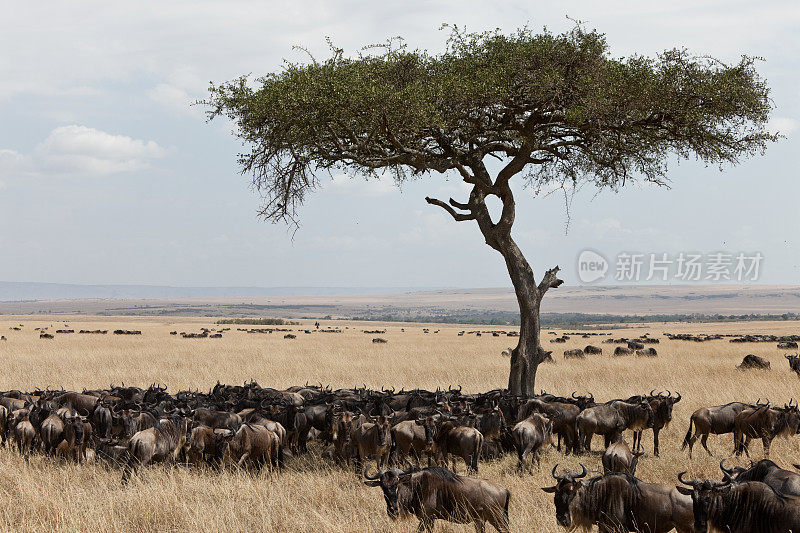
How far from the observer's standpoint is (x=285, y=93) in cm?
1669

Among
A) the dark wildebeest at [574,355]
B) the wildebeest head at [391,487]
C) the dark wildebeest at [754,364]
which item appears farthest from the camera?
the dark wildebeest at [574,355]

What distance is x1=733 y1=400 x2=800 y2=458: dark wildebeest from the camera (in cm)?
1170

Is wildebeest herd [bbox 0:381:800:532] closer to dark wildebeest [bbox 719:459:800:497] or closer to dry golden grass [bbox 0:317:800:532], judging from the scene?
dark wildebeest [bbox 719:459:800:497]

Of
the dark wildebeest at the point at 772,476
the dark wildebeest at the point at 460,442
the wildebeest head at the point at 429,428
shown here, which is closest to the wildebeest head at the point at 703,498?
the dark wildebeest at the point at 772,476

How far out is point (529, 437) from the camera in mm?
10695

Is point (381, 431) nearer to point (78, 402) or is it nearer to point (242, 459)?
point (242, 459)

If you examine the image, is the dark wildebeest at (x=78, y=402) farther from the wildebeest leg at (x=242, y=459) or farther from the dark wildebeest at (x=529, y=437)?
the dark wildebeest at (x=529, y=437)

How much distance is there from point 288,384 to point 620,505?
17.7 metres

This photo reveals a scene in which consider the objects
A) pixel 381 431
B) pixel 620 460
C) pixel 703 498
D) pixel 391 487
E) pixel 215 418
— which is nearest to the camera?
pixel 703 498

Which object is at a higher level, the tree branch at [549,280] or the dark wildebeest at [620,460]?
the tree branch at [549,280]

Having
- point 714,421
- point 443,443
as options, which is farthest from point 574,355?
point 443,443

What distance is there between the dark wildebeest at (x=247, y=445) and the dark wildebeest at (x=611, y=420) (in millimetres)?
5485

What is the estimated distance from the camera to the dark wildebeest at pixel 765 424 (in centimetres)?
1170

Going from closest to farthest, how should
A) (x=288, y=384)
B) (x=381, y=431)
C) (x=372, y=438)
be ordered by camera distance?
(x=381, y=431), (x=372, y=438), (x=288, y=384)
